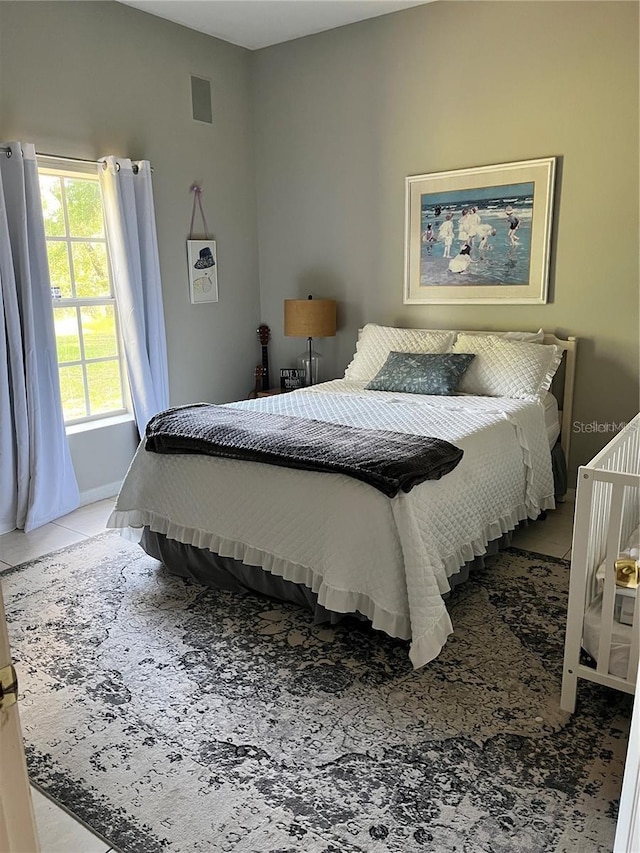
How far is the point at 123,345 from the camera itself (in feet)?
13.6

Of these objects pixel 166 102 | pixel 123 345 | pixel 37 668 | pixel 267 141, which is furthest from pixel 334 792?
pixel 267 141

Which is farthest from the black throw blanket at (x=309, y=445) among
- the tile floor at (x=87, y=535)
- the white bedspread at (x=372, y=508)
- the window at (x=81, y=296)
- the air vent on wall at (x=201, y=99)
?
the air vent on wall at (x=201, y=99)

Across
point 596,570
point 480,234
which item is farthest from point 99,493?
point 596,570

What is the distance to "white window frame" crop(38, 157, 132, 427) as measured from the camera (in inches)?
148

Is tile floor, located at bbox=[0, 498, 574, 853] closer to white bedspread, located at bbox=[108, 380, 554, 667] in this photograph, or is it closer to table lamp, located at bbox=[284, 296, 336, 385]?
white bedspread, located at bbox=[108, 380, 554, 667]

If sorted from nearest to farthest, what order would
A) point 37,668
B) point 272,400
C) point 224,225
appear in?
point 37,668
point 272,400
point 224,225

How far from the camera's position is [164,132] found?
4.26 meters

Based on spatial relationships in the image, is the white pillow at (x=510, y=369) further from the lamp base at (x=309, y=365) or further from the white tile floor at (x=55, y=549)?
the white tile floor at (x=55, y=549)

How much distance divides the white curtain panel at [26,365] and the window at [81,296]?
0.84 ft

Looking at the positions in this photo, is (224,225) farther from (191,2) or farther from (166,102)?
(191,2)

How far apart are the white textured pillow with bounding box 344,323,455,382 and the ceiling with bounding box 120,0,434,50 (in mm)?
1920

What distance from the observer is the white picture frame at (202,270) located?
4.54 m

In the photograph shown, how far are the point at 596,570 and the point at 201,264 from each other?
337cm

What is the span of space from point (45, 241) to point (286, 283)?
6.10 feet
